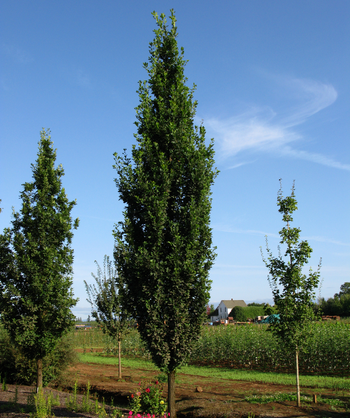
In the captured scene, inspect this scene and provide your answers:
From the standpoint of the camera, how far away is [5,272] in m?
11.2

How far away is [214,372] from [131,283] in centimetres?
1356

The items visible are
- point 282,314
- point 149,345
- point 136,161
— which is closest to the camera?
point 149,345

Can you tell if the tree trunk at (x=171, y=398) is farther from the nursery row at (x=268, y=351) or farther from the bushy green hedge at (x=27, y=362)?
the nursery row at (x=268, y=351)

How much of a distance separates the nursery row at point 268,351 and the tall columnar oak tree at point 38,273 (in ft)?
18.9

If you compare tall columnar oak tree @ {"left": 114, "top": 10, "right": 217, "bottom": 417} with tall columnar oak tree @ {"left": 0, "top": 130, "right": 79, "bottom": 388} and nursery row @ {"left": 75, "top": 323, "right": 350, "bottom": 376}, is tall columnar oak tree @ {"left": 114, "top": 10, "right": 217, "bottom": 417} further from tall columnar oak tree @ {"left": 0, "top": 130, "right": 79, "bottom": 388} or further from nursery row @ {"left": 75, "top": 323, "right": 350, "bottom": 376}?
nursery row @ {"left": 75, "top": 323, "right": 350, "bottom": 376}

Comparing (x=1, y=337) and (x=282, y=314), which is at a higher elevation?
A: (x=282, y=314)

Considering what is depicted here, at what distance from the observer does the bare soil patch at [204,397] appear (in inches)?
359

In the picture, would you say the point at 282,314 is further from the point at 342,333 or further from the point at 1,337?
the point at 1,337

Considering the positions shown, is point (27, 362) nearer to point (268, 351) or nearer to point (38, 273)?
point (38, 273)

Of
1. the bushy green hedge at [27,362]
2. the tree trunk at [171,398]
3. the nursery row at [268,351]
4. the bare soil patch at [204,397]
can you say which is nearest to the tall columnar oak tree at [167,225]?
the tree trunk at [171,398]

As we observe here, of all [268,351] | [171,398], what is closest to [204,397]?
[171,398]

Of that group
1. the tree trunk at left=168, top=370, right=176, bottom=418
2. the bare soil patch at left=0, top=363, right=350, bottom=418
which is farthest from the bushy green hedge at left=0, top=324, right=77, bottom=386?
the tree trunk at left=168, top=370, right=176, bottom=418

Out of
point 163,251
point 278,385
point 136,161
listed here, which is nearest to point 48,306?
point 163,251

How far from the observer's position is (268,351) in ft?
67.0
